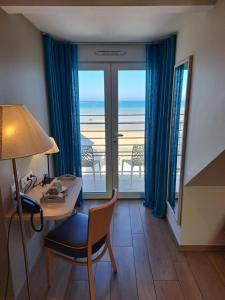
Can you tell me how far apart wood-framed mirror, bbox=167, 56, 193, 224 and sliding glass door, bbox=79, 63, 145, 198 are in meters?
0.61

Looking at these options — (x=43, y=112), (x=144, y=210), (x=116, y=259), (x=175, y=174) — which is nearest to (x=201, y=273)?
(x=116, y=259)

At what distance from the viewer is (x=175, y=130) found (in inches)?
96.2

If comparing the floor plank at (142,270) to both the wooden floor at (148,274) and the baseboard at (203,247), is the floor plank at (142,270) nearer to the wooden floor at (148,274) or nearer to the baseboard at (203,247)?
the wooden floor at (148,274)

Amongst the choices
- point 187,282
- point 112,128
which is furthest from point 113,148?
point 187,282

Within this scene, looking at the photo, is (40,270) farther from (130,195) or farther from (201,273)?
(130,195)

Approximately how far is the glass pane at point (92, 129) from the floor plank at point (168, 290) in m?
1.69

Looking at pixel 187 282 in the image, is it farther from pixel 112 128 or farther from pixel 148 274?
pixel 112 128

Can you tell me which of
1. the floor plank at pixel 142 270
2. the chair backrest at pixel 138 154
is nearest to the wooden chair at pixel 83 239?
the floor plank at pixel 142 270

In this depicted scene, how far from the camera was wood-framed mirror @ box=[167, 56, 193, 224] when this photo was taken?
6.73 ft

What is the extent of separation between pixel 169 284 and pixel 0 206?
1.51 meters

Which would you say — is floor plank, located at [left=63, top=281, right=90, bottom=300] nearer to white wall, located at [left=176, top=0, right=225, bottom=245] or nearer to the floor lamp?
white wall, located at [left=176, top=0, right=225, bottom=245]

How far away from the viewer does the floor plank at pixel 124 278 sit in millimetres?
1746

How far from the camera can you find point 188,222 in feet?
7.18

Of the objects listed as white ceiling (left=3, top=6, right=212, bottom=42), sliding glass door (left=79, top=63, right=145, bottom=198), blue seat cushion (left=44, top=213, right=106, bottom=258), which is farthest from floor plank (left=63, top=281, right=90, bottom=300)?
white ceiling (left=3, top=6, right=212, bottom=42)
